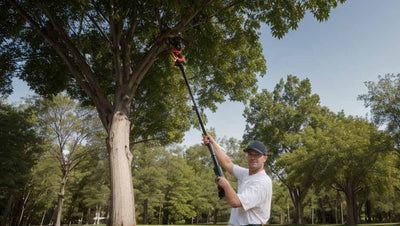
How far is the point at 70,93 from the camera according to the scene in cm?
1299

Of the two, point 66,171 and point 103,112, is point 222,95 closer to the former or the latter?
point 103,112

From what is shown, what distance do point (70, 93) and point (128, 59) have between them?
16.5 ft

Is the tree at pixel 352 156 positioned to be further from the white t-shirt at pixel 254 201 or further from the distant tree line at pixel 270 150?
the white t-shirt at pixel 254 201

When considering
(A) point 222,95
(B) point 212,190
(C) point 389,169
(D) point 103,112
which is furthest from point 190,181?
(D) point 103,112

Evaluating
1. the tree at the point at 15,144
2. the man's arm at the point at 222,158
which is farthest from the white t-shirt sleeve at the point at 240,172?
the tree at the point at 15,144

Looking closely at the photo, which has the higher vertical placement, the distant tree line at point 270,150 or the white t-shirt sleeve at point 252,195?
the distant tree line at point 270,150

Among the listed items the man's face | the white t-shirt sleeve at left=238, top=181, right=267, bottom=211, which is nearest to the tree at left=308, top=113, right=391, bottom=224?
the man's face

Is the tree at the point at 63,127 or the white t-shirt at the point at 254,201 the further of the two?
the tree at the point at 63,127

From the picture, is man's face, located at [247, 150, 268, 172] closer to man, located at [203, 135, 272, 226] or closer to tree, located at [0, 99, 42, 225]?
man, located at [203, 135, 272, 226]

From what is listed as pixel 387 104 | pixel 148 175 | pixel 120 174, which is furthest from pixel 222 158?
pixel 148 175

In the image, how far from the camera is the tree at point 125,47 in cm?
806

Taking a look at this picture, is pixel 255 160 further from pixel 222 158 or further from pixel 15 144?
pixel 15 144

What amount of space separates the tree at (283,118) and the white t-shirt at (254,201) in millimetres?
31272

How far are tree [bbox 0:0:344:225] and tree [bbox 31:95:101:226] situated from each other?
1496 centimetres
